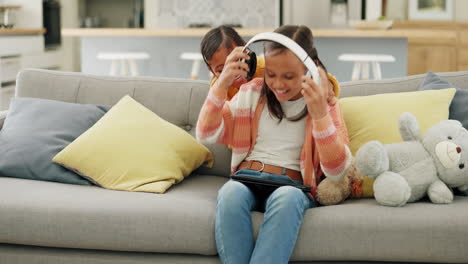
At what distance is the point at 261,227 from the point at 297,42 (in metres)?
0.55

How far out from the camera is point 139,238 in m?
1.83

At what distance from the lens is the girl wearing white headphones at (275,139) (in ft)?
5.60

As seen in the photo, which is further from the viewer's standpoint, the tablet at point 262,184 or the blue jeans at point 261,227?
the tablet at point 262,184

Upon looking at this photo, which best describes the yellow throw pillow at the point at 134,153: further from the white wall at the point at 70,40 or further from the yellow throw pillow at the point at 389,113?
the white wall at the point at 70,40

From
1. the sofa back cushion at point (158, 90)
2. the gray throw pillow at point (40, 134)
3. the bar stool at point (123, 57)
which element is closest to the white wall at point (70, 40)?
the bar stool at point (123, 57)

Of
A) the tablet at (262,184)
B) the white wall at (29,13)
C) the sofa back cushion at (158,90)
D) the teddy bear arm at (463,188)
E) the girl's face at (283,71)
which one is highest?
the white wall at (29,13)

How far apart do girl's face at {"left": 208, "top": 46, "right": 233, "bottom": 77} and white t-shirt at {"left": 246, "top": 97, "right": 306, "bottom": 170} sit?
300mm

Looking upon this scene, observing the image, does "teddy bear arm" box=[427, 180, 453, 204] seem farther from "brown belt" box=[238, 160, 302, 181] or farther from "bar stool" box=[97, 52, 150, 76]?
"bar stool" box=[97, 52, 150, 76]

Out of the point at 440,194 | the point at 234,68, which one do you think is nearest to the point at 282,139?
the point at 234,68

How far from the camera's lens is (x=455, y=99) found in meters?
2.15

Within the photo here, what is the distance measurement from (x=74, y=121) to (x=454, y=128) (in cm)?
135

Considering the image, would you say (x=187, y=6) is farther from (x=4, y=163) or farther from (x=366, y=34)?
(x=4, y=163)

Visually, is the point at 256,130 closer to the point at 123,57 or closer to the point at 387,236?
the point at 387,236

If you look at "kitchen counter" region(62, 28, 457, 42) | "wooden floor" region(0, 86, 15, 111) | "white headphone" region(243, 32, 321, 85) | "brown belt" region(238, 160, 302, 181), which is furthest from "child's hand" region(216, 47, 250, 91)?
"wooden floor" region(0, 86, 15, 111)
